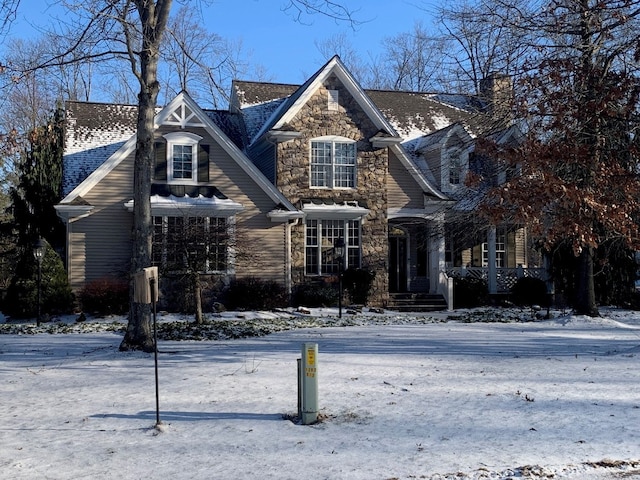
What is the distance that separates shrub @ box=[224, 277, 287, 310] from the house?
555 mm

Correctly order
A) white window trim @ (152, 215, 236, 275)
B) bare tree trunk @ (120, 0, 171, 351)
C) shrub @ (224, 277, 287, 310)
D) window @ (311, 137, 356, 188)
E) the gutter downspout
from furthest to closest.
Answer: window @ (311, 137, 356, 188) < the gutter downspout < shrub @ (224, 277, 287, 310) < white window trim @ (152, 215, 236, 275) < bare tree trunk @ (120, 0, 171, 351)

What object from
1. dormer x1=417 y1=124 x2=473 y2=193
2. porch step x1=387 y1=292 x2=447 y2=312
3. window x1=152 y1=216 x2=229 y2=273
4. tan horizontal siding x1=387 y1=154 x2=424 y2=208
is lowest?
porch step x1=387 y1=292 x2=447 y2=312

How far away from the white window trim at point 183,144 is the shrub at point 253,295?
3646 millimetres

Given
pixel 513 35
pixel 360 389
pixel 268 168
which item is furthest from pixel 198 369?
pixel 268 168

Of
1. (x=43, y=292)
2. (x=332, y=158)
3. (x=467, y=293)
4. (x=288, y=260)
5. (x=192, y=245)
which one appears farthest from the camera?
(x=467, y=293)

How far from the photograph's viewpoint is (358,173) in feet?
81.4

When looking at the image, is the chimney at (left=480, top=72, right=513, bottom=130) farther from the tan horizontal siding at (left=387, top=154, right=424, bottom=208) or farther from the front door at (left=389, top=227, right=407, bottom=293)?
the front door at (left=389, top=227, right=407, bottom=293)

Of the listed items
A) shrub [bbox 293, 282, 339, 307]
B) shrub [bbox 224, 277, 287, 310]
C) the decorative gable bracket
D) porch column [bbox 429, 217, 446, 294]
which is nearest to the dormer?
porch column [bbox 429, 217, 446, 294]

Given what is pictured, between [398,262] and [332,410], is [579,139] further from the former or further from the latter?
[398,262]

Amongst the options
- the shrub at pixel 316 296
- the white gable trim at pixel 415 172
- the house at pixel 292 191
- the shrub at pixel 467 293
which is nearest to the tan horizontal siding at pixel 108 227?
the house at pixel 292 191

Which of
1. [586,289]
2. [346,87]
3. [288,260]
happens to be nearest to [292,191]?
[288,260]

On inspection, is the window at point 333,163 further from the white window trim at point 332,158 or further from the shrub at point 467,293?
the shrub at point 467,293

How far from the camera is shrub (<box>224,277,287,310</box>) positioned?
22344mm

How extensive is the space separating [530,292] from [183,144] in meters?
13.6
